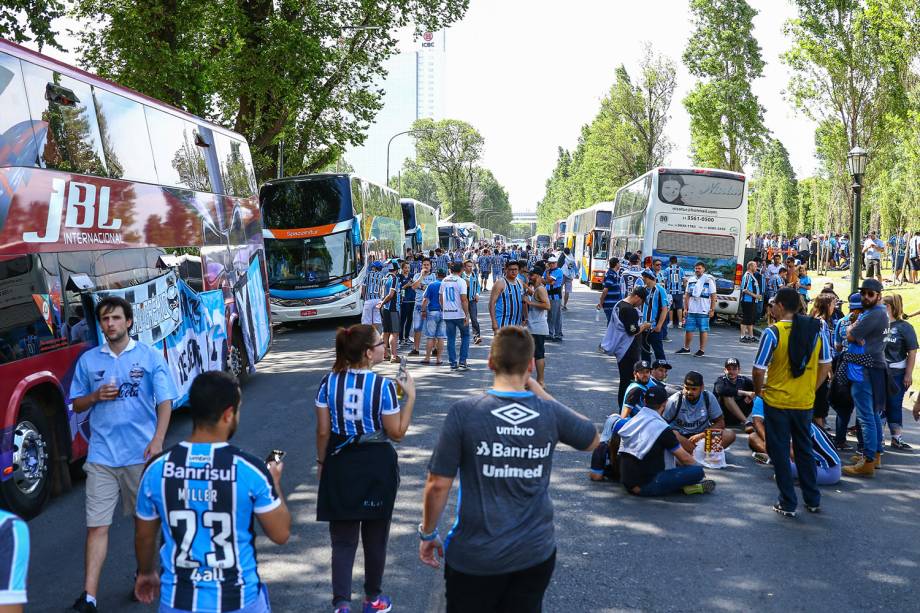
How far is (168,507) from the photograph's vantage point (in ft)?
9.73

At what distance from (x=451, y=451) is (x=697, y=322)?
13.5m

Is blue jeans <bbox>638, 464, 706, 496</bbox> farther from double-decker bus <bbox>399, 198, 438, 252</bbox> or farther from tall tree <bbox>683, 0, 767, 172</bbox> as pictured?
tall tree <bbox>683, 0, 767, 172</bbox>

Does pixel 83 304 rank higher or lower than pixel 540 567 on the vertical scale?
higher

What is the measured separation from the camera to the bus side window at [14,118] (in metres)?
6.89

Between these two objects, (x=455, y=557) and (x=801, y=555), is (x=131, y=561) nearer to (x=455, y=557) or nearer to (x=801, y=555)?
(x=455, y=557)

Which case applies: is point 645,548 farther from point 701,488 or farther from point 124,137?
point 124,137

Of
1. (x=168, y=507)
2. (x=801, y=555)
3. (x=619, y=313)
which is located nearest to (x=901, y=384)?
(x=619, y=313)

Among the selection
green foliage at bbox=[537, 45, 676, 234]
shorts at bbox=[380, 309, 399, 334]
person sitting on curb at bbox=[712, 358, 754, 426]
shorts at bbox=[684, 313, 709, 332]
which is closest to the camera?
person sitting on curb at bbox=[712, 358, 754, 426]

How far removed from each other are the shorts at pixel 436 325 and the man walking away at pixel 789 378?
841 centimetres

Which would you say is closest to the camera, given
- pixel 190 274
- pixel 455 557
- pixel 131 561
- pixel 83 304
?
pixel 455 557

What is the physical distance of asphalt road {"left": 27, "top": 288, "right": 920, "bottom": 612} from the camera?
5.14 metres

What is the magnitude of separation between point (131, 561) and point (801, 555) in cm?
471

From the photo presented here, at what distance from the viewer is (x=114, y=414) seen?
16.0 ft

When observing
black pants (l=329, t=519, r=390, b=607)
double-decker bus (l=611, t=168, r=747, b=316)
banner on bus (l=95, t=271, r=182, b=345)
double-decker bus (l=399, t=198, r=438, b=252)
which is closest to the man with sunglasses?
black pants (l=329, t=519, r=390, b=607)
